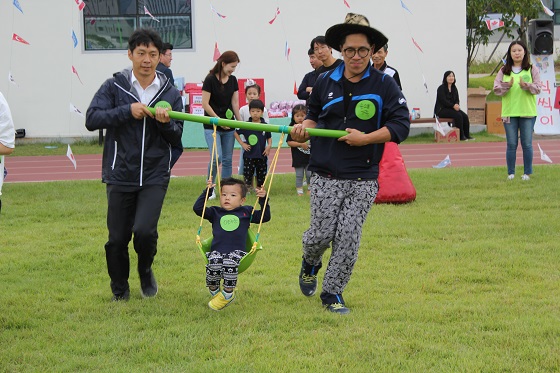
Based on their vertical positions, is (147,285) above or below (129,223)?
below

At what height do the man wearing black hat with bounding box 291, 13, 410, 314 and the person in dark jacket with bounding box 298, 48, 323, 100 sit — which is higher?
the person in dark jacket with bounding box 298, 48, 323, 100

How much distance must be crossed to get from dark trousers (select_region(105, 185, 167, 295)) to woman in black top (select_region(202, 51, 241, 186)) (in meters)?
5.13

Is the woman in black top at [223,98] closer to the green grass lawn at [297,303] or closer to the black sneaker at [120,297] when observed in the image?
the green grass lawn at [297,303]

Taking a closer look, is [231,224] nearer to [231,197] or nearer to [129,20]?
[231,197]

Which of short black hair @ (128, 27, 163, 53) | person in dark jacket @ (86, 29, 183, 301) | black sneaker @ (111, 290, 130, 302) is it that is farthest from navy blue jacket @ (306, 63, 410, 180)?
black sneaker @ (111, 290, 130, 302)

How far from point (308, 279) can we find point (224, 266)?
2.48 ft

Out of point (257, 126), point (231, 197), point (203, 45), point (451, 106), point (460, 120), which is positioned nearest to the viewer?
point (257, 126)

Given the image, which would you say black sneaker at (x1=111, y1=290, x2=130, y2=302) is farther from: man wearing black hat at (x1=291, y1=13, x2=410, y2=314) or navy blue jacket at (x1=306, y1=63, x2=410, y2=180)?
navy blue jacket at (x1=306, y1=63, x2=410, y2=180)

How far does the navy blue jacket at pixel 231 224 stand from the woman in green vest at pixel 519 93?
7448mm

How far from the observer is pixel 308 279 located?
6.55 m

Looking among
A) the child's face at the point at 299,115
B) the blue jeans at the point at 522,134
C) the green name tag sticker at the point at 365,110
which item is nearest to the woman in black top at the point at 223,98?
the child's face at the point at 299,115

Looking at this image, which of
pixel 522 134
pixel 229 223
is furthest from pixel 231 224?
pixel 522 134

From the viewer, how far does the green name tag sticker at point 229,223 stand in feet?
20.5

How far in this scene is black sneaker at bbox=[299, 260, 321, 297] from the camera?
649cm
